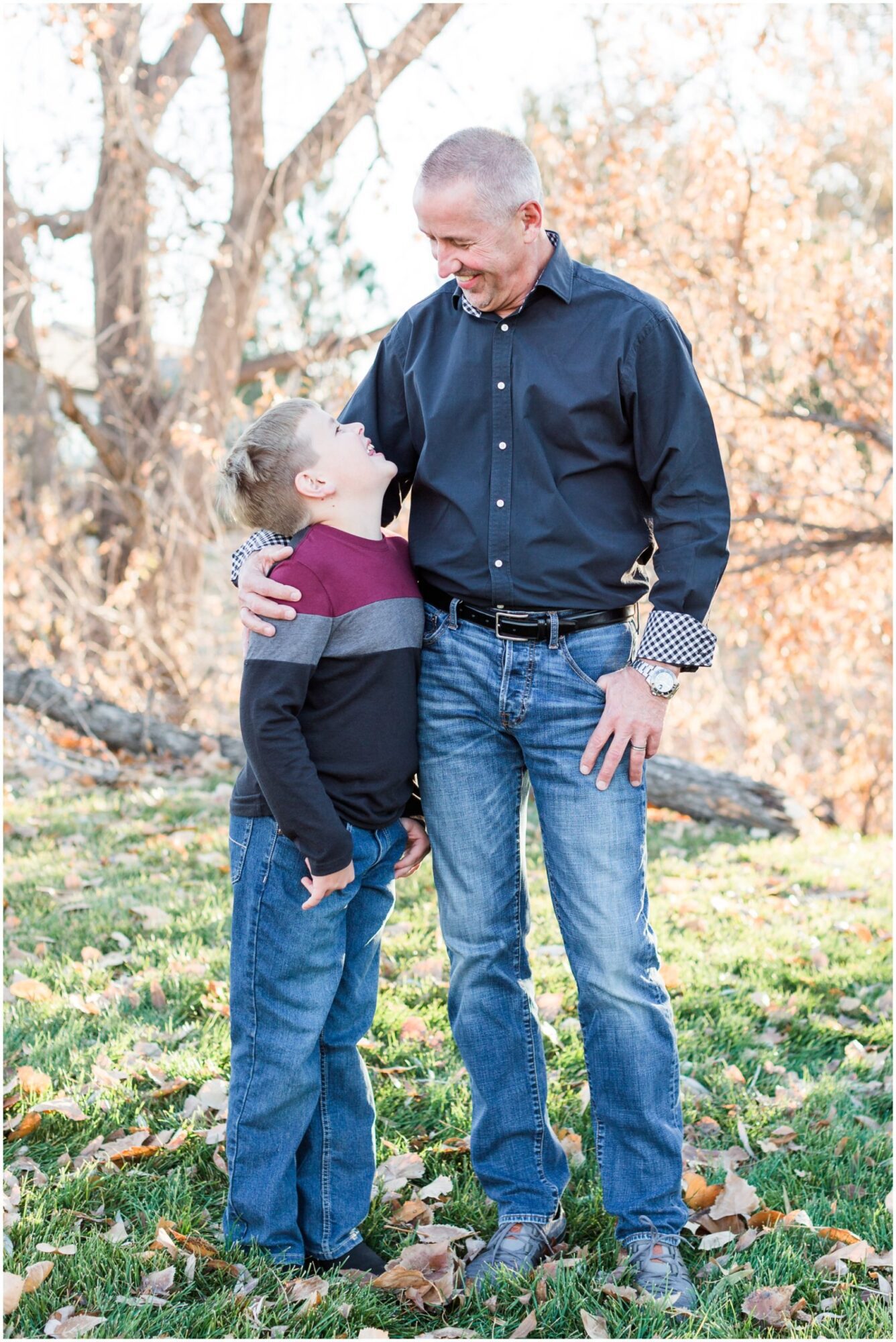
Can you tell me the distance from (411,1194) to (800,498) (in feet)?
20.6

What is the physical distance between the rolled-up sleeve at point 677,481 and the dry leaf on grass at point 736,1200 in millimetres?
1286

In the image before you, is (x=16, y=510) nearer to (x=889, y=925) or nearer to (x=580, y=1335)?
(x=889, y=925)

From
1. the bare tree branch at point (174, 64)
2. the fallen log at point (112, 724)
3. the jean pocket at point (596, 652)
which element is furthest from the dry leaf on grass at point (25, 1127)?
the bare tree branch at point (174, 64)

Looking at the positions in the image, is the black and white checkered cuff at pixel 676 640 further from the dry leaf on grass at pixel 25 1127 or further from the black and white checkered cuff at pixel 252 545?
the dry leaf on grass at pixel 25 1127

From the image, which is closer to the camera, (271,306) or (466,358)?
(466,358)

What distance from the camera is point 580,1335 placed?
2.30m

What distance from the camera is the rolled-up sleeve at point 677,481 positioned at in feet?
7.90

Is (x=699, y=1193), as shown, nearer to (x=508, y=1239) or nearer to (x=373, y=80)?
(x=508, y=1239)

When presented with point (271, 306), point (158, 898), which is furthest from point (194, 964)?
→ point (271, 306)

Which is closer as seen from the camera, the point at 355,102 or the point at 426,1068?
the point at 426,1068

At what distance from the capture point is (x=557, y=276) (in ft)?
8.12

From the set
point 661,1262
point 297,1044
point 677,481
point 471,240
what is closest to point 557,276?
point 471,240

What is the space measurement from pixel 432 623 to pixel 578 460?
0.48 meters

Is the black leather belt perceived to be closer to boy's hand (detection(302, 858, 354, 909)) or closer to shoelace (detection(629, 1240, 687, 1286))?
boy's hand (detection(302, 858, 354, 909))
